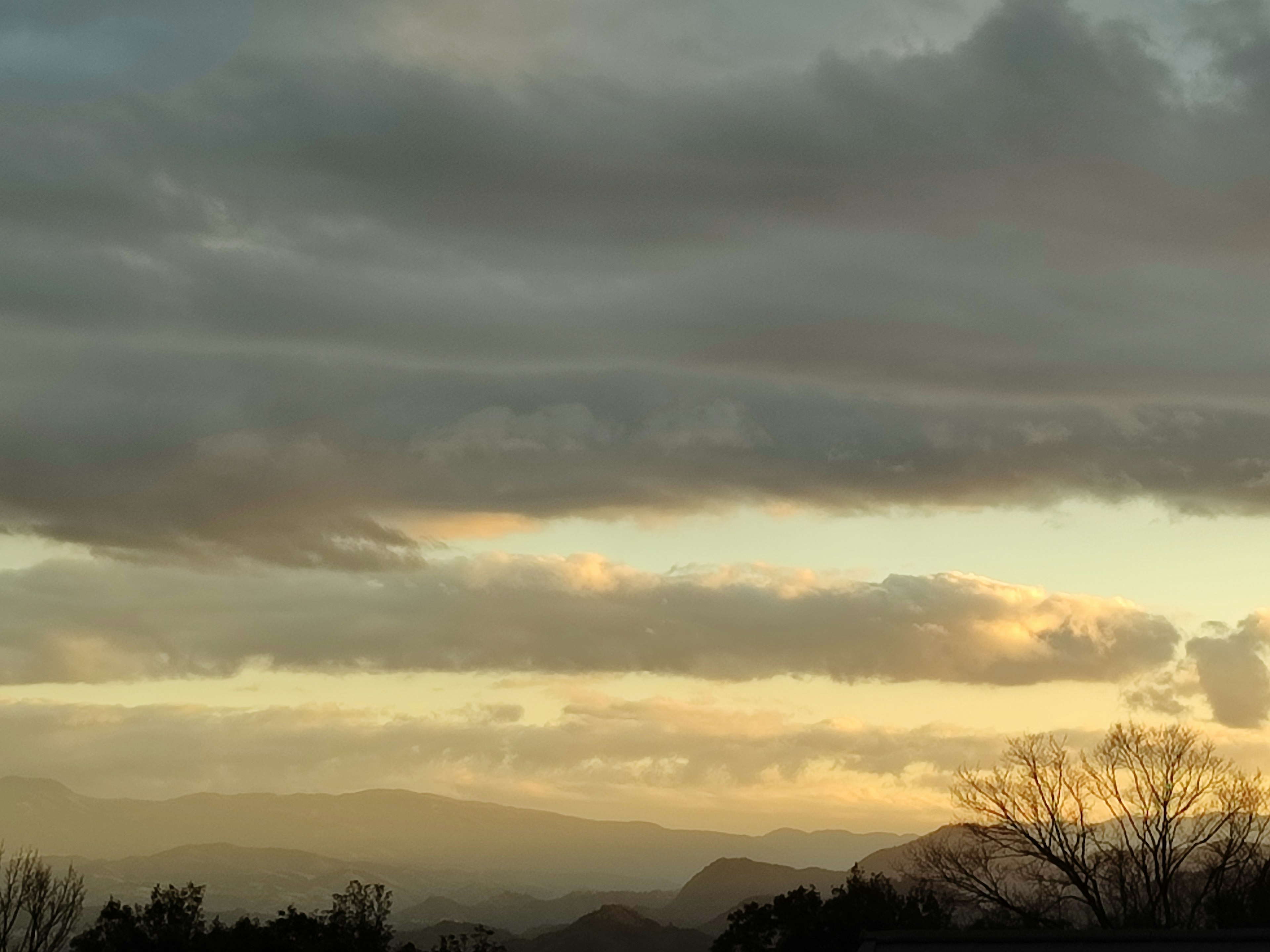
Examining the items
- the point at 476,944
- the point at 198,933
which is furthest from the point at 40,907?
the point at 476,944

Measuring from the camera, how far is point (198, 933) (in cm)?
7844

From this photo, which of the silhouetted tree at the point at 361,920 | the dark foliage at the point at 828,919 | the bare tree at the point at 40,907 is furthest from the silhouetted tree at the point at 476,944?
the bare tree at the point at 40,907

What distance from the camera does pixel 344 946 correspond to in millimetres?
78312

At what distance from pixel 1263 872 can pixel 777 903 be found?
27655 mm

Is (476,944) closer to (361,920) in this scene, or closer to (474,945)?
(474,945)

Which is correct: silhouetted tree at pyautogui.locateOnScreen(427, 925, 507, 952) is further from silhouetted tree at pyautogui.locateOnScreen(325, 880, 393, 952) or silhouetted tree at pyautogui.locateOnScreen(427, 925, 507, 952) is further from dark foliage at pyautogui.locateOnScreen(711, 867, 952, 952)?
dark foliage at pyautogui.locateOnScreen(711, 867, 952, 952)

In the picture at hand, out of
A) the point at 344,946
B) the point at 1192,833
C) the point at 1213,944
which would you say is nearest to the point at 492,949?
the point at 344,946

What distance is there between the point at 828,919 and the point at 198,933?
1424 inches

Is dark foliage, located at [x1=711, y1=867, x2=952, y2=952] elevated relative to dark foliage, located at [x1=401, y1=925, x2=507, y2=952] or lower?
elevated

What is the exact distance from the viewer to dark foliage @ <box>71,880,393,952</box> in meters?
76.4

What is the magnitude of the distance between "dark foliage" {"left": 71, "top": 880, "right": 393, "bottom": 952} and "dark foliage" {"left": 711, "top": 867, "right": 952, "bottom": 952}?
22.4 meters

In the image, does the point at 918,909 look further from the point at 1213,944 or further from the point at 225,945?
the point at 1213,944

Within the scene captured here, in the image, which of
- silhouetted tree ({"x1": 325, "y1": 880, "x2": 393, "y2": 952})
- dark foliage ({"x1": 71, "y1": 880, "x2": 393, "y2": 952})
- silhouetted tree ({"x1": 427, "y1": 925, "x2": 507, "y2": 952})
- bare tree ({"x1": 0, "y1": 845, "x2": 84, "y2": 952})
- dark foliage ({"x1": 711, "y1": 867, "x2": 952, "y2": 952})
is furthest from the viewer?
bare tree ({"x1": 0, "y1": 845, "x2": 84, "y2": 952})

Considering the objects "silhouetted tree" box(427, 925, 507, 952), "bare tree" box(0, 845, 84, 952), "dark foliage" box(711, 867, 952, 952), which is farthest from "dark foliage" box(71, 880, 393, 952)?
"dark foliage" box(711, 867, 952, 952)
